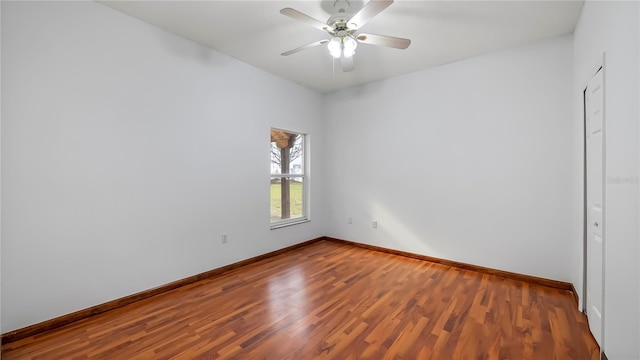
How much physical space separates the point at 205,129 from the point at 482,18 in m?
3.22

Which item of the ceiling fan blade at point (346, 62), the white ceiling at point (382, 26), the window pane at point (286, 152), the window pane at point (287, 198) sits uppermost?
the white ceiling at point (382, 26)

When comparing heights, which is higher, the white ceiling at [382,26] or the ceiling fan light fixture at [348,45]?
the white ceiling at [382,26]

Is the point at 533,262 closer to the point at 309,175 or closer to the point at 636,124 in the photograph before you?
the point at 636,124

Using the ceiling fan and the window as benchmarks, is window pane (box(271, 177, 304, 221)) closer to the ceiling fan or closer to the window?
the window

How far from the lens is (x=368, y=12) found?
Answer: 1976mm

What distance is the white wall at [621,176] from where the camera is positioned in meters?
1.28

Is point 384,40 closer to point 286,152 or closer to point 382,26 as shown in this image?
point 382,26

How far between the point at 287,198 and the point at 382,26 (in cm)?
296

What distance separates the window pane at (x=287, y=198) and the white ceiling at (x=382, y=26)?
1892 millimetres

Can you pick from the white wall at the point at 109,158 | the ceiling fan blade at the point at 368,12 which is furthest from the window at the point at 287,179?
the ceiling fan blade at the point at 368,12

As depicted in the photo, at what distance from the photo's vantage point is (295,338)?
2.00 meters

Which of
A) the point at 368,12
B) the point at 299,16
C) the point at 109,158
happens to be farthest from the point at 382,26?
the point at 109,158

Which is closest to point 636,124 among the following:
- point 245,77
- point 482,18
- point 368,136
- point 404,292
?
point 482,18

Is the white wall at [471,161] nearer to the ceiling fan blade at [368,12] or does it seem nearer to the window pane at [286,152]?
the window pane at [286,152]
